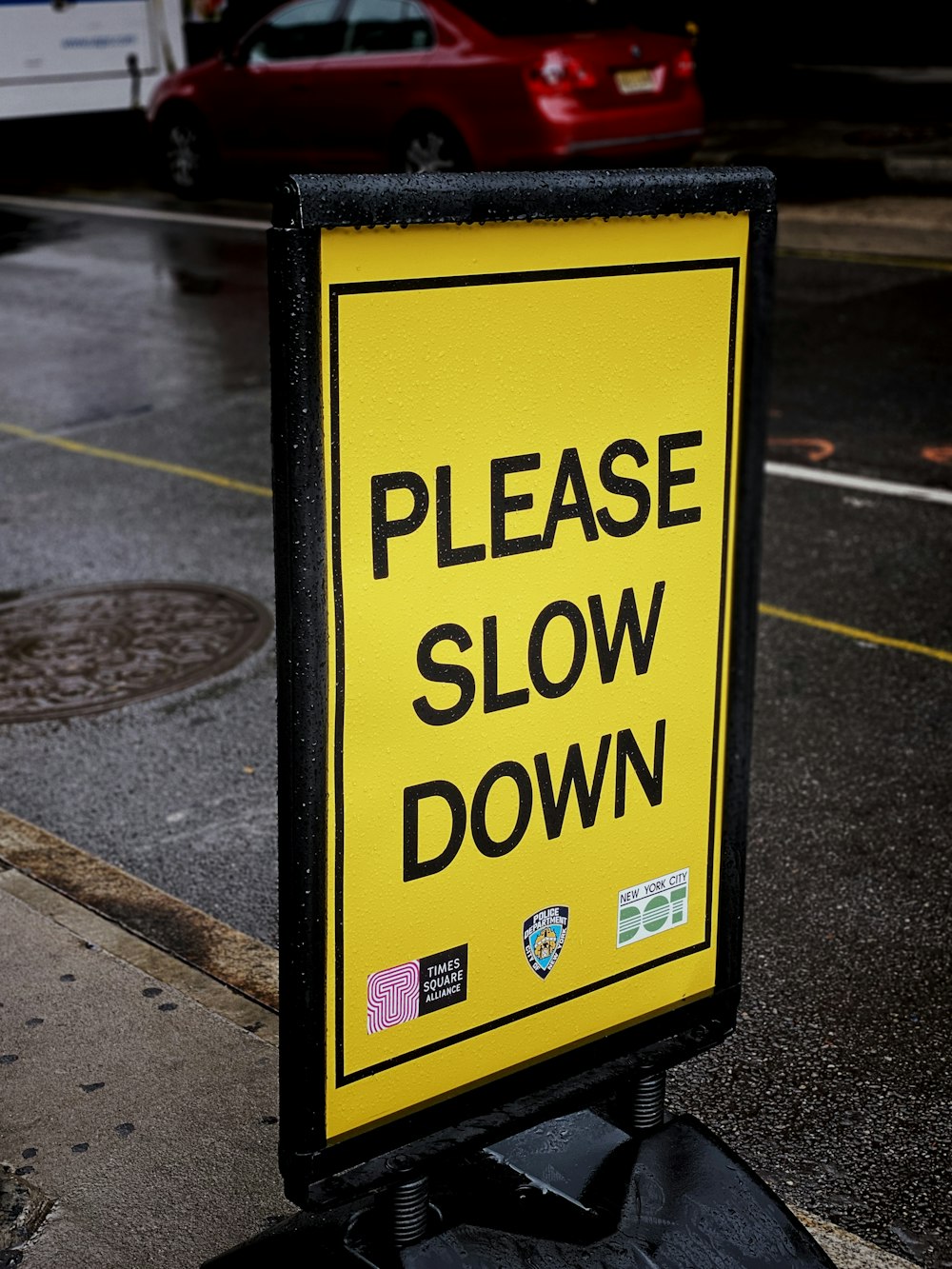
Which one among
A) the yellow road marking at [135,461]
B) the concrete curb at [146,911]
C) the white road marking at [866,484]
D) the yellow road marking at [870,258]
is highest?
the yellow road marking at [870,258]

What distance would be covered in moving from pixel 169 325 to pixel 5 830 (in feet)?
25.0

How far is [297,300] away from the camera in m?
1.99

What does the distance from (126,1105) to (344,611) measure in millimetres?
1593

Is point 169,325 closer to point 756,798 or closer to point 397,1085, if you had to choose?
point 756,798

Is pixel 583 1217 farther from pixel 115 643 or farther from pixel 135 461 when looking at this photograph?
pixel 135 461

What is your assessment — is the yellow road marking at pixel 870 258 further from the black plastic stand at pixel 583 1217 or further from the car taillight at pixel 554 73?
the black plastic stand at pixel 583 1217

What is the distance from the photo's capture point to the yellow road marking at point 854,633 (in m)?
5.72

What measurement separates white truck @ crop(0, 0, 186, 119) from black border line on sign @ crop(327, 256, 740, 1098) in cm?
1833

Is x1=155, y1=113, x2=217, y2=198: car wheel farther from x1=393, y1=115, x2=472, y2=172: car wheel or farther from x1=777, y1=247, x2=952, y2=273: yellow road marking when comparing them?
x1=777, y1=247, x2=952, y2=273: yellow road marking

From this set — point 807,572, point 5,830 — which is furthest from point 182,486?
point 5,830

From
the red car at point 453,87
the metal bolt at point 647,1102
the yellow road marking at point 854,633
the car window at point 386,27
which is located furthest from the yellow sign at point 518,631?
the car window at point 386,27

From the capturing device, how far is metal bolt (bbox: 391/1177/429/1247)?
2.38 meters

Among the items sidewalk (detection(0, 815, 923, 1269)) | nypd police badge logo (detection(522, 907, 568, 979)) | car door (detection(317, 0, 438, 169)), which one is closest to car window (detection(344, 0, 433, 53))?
car door (detection(317, 0, 438, 169))

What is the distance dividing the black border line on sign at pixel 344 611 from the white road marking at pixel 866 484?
4967mm
